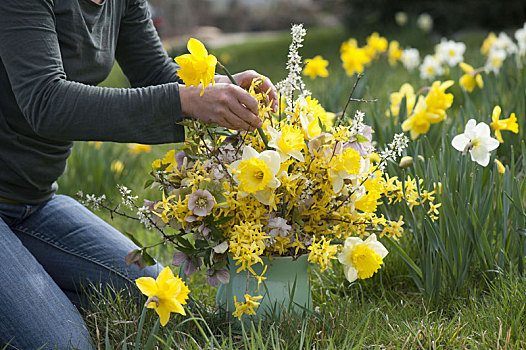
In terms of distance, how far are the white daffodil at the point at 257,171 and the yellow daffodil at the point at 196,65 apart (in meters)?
0.16

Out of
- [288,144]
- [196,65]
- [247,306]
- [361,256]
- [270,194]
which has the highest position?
[196,65]

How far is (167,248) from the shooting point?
2.13 metres

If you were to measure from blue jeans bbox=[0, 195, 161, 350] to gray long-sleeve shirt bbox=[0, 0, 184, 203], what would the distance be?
90 millimetres

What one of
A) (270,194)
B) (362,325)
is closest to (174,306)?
(270,194)

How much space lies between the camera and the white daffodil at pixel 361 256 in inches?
48.8

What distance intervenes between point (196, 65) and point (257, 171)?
0.75ft

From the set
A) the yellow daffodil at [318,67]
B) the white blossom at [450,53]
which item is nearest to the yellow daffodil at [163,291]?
the yellow daffodil at [318,67]

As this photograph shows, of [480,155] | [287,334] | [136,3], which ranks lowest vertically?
[287,334]

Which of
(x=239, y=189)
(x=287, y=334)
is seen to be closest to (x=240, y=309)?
(x=287, y=334)

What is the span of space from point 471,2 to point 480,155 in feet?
24.9

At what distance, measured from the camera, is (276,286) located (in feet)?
4.38

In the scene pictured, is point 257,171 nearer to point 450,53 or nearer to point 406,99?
point 406,99

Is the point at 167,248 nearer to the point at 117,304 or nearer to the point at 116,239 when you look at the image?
the point at 116,239

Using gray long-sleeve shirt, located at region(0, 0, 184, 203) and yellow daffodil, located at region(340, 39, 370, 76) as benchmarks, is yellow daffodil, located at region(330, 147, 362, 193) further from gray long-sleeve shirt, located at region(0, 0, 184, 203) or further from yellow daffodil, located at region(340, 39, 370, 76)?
yellow daffodil, located at region(340, 39, 370, 76)
